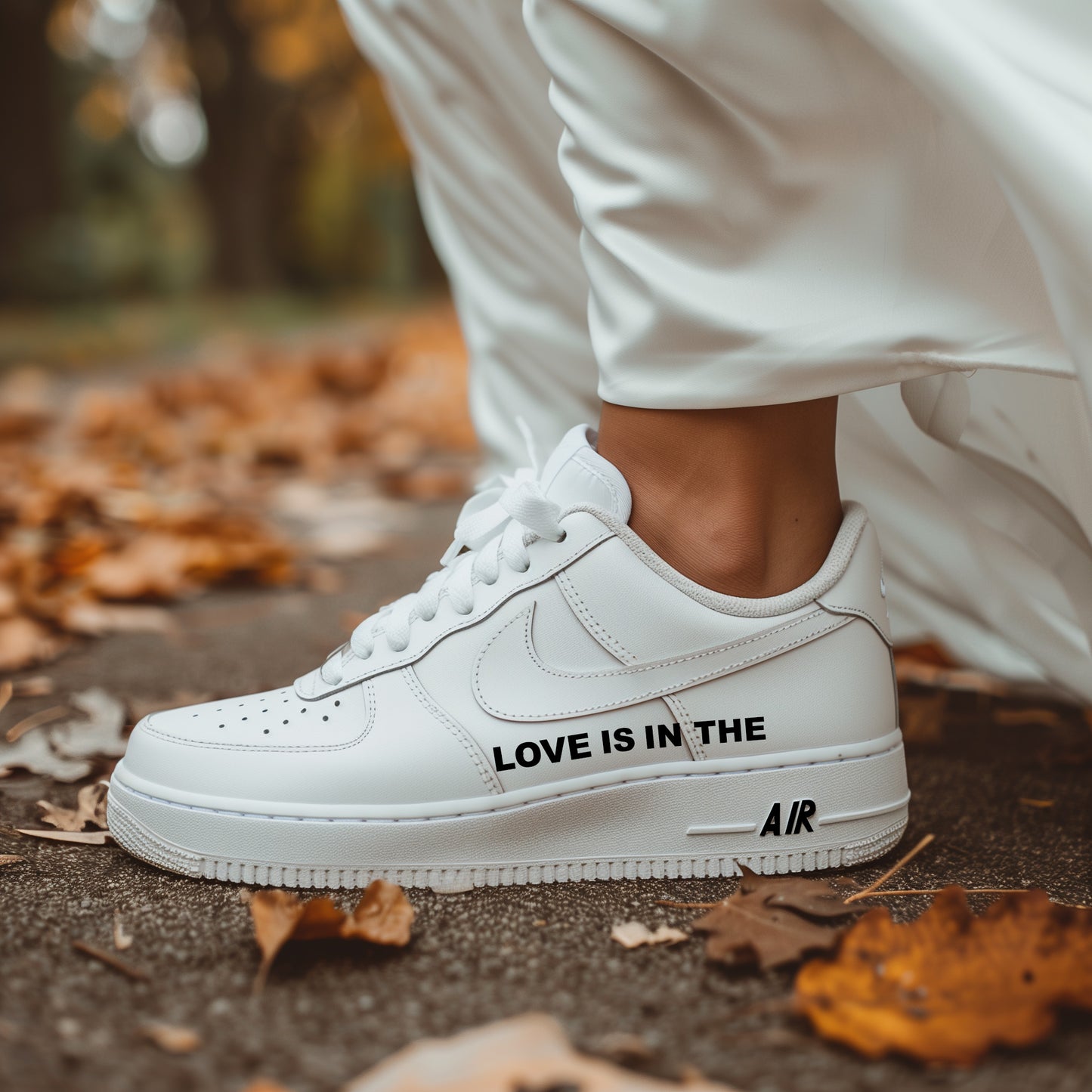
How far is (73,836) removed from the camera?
113 centimetres

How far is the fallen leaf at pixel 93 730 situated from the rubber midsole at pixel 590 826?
0.33 meters

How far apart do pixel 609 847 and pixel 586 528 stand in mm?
302

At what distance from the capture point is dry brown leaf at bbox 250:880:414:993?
87cm

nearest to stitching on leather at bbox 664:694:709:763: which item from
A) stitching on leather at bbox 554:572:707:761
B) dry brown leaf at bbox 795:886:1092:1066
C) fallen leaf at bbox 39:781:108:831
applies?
stitching on leather at bbox 554:572:707:761

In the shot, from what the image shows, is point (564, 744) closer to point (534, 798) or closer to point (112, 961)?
point (534, 798)

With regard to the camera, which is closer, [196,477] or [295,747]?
[295,747]

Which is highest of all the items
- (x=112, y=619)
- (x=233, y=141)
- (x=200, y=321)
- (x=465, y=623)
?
(x=465, y=623)

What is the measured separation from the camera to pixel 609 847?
1.07 meters

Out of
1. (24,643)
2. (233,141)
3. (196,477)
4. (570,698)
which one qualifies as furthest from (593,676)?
(233,141)

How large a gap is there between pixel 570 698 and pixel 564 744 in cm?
4

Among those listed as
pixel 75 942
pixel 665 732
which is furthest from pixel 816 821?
pixel 75 942

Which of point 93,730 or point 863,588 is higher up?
point 863,588

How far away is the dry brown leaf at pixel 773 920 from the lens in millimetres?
879

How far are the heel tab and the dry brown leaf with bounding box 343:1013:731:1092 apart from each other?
0.48 metres
